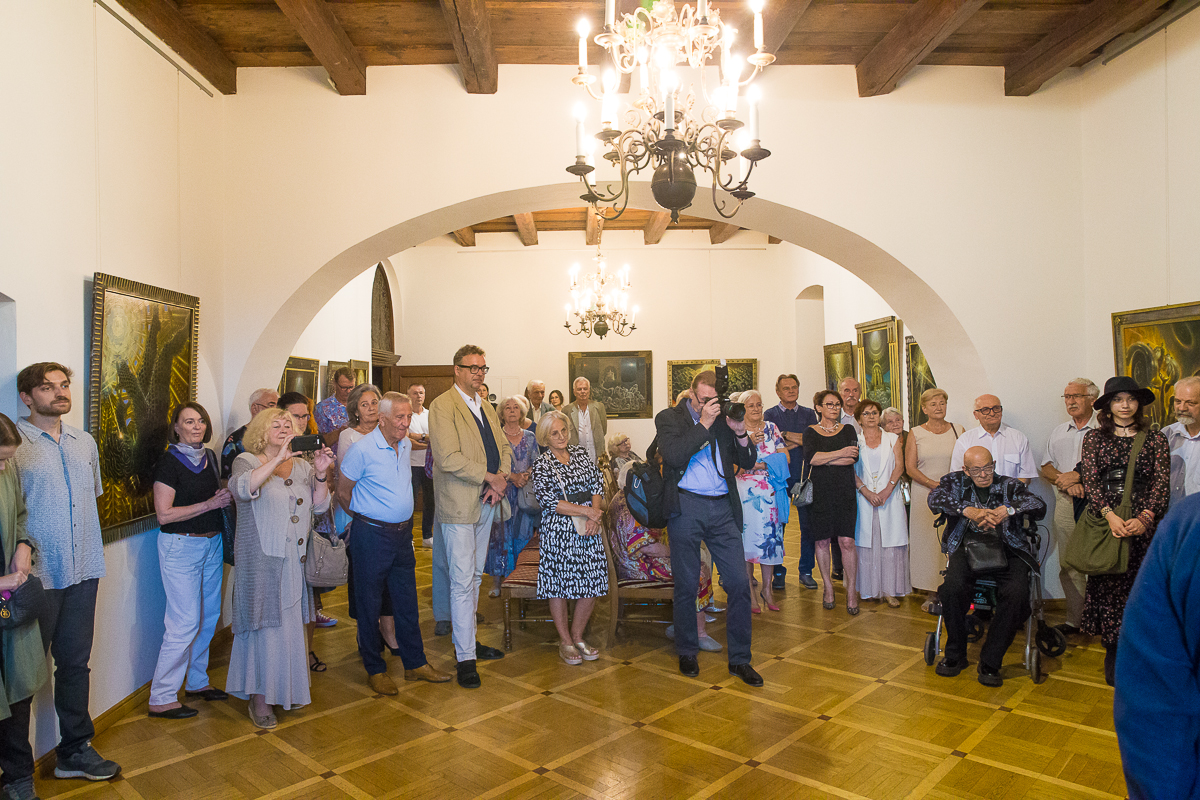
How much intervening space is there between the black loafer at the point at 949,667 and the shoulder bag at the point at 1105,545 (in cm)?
82

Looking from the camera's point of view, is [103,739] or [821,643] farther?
[821,643]

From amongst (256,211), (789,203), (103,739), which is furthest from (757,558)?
(256,211)

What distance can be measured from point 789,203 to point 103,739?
525 centimetres

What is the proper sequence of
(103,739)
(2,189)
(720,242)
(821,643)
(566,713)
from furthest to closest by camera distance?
(720,242), (821,643), (566,713), (103,739), (2,189)

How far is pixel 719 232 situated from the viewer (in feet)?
38.4

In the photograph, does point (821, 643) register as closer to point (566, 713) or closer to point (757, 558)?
point (757, 558)

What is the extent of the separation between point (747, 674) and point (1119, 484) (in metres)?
2.29

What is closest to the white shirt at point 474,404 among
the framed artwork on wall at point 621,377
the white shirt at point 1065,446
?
the white shirt at point 1065,446

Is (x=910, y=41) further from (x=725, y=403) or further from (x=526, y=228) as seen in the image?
(x=526, y=228)

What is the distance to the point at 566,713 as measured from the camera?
3.88 meters

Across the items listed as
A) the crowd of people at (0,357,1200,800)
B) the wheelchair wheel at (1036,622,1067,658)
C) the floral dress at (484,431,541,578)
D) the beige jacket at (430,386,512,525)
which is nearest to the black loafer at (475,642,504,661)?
the crowd of people at (0,357,1200,800)

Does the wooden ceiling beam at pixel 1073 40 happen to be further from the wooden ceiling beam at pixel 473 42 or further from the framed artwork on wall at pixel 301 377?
the framed artwork on wall at pixel 301 377

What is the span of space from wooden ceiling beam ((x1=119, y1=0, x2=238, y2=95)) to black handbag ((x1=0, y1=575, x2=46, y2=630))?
3.13m

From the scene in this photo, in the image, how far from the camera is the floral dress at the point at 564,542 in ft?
14.9
